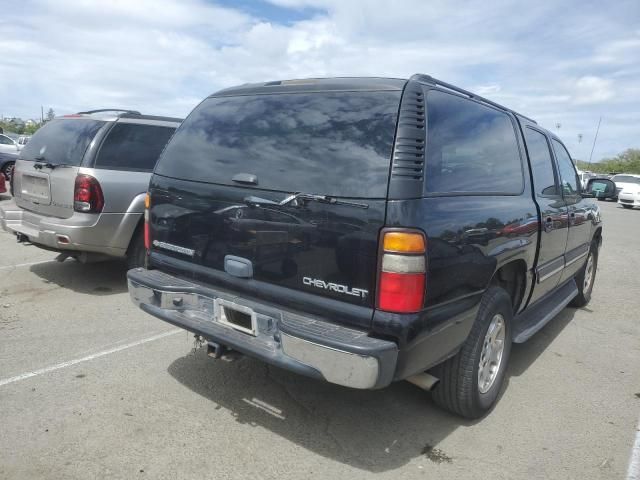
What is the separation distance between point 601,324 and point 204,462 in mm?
4648

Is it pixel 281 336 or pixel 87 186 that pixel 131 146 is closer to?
pixel 87 186

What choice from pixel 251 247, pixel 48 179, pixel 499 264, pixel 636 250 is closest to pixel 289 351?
pixel 251 247

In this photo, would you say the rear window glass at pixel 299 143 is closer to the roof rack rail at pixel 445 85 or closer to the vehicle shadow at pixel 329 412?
the roof rack rail at pixel 445 85

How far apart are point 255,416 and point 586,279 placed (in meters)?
4.61

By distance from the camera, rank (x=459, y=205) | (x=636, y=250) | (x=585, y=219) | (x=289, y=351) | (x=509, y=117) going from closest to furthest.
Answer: (x=289, y=351) → (x=459, y=205) → (x=509, y=117) → (x=585, y=219) → (x=636, y=250)

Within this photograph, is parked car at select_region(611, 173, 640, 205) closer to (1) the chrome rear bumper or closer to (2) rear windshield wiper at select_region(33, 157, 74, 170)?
(2) rear windshield wiper at select_region(33, 157, 74, 170)

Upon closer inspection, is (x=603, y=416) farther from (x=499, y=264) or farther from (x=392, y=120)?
(x=392, y=120)

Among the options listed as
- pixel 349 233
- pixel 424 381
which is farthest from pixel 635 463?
pixel 349 233

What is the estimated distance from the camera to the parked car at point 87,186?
5164 millimetres

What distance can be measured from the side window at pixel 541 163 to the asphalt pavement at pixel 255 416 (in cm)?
146

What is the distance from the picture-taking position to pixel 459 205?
2.82m

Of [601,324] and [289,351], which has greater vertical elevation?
→ [289,351]

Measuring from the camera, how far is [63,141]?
A: 5562mm

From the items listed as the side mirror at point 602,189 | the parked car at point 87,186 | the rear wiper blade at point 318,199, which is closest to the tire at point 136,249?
the parked car at point 87,186
